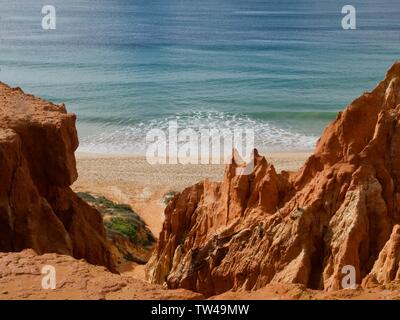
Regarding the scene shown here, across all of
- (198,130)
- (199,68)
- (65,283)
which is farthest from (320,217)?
(199,68)

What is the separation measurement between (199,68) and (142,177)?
41.0m

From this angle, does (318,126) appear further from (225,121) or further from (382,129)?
(382,129)

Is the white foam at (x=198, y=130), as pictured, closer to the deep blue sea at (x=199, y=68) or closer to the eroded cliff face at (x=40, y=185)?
the deep blue sea at (x=199, y=68)

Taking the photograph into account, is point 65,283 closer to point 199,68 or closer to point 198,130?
point 198,130

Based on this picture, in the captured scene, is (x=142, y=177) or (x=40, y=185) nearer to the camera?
(x=40, y=185)

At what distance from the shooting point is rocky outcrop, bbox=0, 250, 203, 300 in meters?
8.42

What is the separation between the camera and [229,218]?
14.8m

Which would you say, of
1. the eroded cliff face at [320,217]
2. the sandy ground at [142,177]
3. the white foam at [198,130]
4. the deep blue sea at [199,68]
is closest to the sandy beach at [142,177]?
the sandy ground at [142,177]


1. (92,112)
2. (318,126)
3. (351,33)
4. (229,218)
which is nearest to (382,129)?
(229,218)

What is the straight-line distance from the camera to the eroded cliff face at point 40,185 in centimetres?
1177

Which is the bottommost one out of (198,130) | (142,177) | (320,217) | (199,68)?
Result: (142,177)

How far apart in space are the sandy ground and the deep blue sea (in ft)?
13.6

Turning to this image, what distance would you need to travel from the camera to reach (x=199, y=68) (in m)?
73.6

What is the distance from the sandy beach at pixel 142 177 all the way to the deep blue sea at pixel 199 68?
13.0ft
